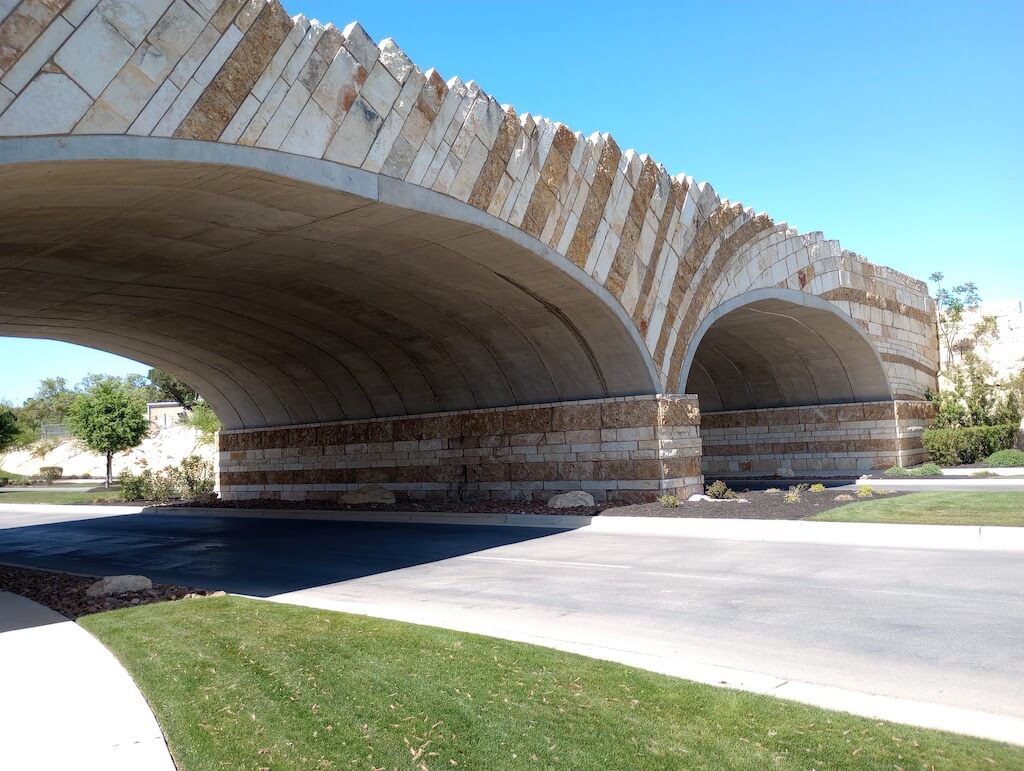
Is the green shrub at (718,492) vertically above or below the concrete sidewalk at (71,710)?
above

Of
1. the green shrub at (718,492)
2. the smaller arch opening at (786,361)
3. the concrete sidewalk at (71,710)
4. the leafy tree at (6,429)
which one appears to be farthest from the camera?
the leafy tree at (6,429)

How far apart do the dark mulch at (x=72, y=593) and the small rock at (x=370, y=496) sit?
1104cm

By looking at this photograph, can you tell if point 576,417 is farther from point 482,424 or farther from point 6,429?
point 6,429

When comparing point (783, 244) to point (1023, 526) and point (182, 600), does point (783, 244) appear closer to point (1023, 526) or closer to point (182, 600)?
point (1023, 526)

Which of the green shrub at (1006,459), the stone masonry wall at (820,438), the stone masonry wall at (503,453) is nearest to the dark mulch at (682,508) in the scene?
the stone masonry wall at (503,453)

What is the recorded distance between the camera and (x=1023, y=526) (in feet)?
43.1

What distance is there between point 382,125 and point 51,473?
55333 millimetres

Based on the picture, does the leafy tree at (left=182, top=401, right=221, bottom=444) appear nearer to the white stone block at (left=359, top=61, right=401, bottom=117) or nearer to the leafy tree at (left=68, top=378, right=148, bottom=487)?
the leafy tree at (left=68, top=378, right=148, bottom=487)

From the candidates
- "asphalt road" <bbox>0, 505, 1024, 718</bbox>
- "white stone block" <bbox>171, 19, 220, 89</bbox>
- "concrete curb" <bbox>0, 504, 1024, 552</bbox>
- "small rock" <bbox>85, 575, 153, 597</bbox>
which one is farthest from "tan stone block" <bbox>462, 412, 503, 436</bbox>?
"white stone block" <bbox>171, 19, 220, 89</bbox>

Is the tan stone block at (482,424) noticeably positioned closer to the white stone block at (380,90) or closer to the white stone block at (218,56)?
the white stone block at (380,90)

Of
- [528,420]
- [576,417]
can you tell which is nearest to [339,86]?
[576,417]

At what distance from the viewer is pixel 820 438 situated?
100 ft

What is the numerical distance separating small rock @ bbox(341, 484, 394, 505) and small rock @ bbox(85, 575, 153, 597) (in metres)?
12.7

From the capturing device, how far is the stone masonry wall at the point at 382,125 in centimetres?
914
